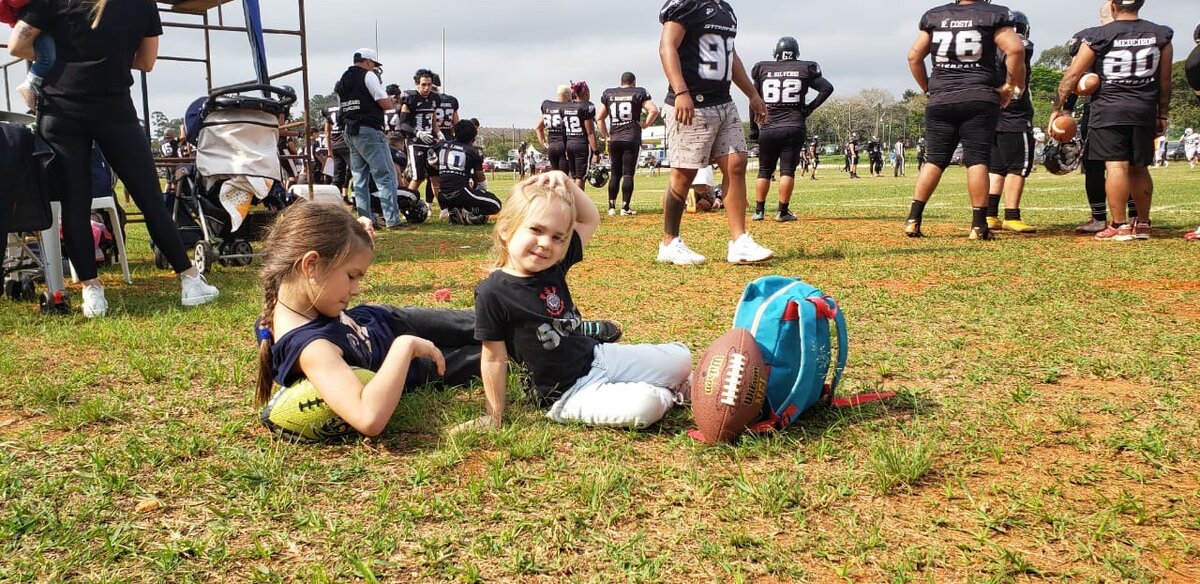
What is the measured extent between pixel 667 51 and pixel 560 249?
3843mm

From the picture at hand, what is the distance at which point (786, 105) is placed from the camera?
10.1m

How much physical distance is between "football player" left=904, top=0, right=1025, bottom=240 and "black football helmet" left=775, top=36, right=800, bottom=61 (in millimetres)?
3120

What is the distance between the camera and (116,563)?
190cm

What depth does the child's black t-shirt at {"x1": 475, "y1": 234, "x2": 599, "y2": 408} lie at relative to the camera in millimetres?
2705

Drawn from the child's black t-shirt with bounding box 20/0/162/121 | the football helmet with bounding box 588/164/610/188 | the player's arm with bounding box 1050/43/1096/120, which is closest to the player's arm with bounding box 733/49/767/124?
the player's arm with bounding box 1050/43/1096/120

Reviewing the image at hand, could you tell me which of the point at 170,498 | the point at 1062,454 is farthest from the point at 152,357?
the point at 1062,454

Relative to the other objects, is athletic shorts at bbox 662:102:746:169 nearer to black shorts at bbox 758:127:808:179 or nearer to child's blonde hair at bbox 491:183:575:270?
child's blonde hair at bbox 491:183:575:270

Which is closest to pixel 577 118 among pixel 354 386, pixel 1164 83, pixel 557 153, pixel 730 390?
pixel 557 153

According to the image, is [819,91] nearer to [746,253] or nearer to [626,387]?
[746,253]

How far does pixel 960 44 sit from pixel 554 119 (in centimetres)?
704

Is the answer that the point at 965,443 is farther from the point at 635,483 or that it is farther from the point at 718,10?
the point at 718,10

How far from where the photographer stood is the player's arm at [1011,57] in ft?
22.8

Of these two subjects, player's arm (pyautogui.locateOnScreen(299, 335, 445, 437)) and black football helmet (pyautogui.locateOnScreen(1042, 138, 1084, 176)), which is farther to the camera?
black football helmet (pyautogui.locateOnScreen(1042, 138, 1084, 176))

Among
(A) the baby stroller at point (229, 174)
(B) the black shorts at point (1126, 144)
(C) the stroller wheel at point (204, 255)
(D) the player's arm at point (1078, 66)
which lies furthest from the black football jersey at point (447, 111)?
(B) the black shorts at point (1126, 144)
